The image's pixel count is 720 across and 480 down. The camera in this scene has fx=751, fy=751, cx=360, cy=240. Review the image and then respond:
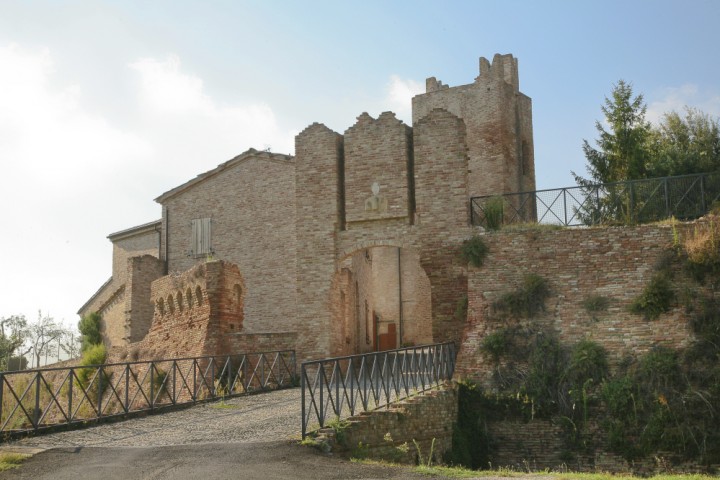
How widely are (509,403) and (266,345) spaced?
6.44 meters

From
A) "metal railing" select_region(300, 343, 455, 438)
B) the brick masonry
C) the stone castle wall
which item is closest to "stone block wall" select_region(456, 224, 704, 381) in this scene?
the brick masonry

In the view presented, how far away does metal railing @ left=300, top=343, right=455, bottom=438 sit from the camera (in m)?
10.5

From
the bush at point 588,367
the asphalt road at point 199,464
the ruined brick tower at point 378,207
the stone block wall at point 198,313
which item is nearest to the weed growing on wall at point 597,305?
the bush at point 588,367

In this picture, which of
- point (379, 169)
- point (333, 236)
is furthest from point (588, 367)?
point (379, 169)

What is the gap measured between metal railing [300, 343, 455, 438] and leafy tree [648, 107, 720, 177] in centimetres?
1051

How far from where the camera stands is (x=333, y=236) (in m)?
18.3

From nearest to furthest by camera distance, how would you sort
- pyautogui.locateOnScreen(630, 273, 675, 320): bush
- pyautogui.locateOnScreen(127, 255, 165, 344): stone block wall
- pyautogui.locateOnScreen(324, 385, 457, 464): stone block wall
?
pyautogui.locateOnScreen(324, 385, 457, 464): stone block wall → pyautogui.locateOnScreen(630, 273, 675, 320): bush → pyautogui.locateOnScreen(127, 255, 165, 344): stone block wall

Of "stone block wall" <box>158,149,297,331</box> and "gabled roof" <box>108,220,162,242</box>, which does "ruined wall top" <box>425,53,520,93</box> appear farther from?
"gabled roof" <box>108,220,162,242</box>

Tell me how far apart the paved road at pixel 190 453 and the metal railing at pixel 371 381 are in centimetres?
54

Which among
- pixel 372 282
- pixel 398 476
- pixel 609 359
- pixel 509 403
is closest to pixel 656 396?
pixel 609 359

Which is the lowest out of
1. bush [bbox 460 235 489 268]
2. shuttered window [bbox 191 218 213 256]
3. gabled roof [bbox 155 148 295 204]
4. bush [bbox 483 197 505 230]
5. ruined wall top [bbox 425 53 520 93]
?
bush [bbox 460 235 489 268]

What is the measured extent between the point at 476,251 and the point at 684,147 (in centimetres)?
1170

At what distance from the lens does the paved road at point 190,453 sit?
8.30 metres

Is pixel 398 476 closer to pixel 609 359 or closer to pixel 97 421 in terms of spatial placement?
pixel 97 421
